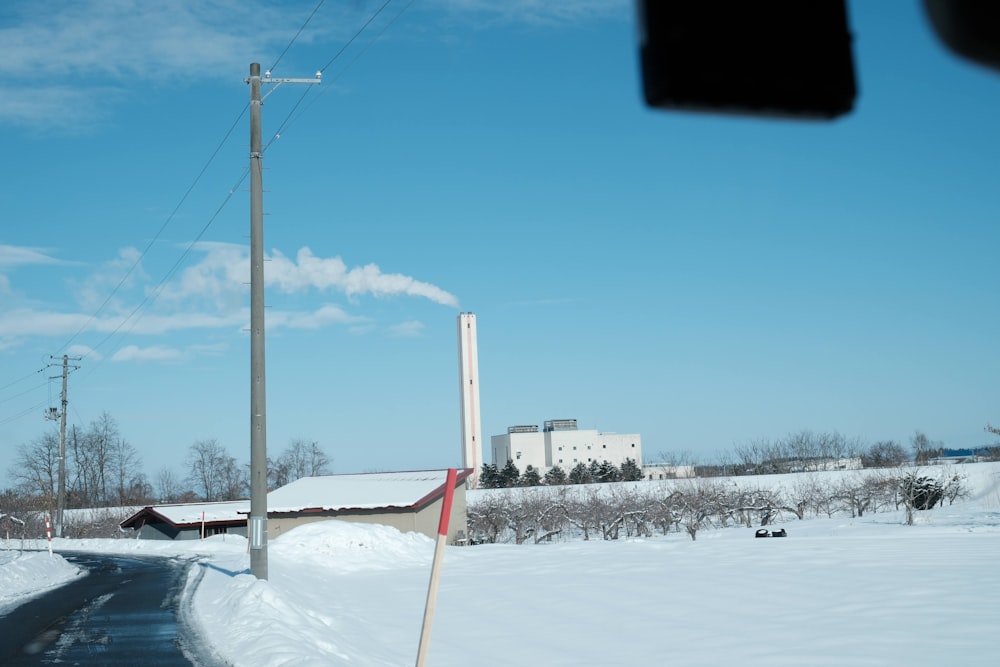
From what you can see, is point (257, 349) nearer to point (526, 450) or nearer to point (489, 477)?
point (489, 477)

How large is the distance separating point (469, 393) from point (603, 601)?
258 feet

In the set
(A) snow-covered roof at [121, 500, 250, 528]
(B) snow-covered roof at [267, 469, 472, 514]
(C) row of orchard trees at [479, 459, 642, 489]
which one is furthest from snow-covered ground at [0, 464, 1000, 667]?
(C) row of orchard trees at [479, 459, 642, 489]

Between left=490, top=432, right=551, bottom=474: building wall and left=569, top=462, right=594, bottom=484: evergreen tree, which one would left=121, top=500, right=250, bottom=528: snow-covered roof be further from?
left=490, top=432, right=551, bottom=474: building wall

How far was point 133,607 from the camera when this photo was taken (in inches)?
744

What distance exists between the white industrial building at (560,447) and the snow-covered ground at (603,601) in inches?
3418

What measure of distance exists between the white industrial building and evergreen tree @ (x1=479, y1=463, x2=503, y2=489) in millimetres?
22983

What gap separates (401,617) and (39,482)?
77.8 metres

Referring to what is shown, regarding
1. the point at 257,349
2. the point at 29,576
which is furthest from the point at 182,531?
the point at 257,349

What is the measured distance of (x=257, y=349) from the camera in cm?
1988

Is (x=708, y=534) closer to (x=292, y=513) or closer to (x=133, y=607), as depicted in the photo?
(x=292, y=513)

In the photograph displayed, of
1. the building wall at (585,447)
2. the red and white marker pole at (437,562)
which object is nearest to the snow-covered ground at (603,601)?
the red and white marker pole at (437,562)

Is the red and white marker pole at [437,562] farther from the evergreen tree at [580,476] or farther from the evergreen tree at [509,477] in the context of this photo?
the evergreen tree at [580,476]

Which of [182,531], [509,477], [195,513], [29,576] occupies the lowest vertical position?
[182,531]

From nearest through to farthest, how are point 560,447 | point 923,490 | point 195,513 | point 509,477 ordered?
1. point 923,490
2. point 195,513
3. point 509,477
4. point 560,447
